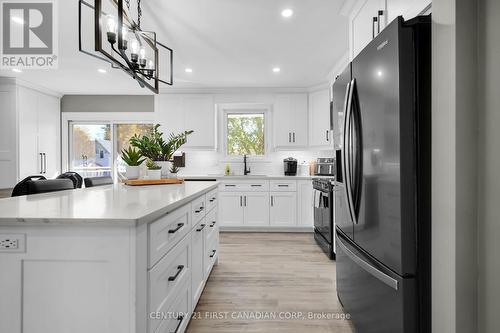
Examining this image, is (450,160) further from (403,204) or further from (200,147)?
(200,147)

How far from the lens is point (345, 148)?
1591 millimetres

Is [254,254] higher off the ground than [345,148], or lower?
lower

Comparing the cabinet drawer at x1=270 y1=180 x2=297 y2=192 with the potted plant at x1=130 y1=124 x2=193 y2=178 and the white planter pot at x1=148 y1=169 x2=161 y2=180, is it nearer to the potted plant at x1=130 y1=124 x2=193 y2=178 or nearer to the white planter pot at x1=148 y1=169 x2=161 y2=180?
the potted plant at x1=130 y1=124 x2=193 y2=178

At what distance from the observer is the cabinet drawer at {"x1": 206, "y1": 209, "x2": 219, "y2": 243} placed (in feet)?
8.00

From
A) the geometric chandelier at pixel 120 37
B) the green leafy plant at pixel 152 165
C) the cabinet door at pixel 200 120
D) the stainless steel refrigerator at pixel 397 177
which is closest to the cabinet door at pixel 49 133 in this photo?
the cabinet door at pixel 200 120

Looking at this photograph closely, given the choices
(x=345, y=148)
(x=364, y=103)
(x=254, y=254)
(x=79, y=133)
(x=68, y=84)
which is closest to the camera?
(x=364, y=103)

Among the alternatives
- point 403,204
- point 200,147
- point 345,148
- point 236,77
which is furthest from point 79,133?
point 403,204

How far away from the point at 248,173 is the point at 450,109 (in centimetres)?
420

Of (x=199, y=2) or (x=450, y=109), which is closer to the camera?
(x=450, y=109)

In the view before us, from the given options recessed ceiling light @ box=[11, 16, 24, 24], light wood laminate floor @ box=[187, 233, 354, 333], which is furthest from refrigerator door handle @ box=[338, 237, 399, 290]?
recessed ceiling light @ box=[11, 16, 24, 24]

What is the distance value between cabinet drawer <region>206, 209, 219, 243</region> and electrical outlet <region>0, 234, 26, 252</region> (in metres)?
1.48

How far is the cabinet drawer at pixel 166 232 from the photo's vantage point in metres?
1.11

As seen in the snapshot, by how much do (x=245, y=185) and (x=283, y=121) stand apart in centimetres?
139

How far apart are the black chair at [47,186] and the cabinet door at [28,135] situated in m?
3.31
